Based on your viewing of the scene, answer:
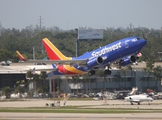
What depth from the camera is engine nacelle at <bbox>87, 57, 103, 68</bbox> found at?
96.0 meters

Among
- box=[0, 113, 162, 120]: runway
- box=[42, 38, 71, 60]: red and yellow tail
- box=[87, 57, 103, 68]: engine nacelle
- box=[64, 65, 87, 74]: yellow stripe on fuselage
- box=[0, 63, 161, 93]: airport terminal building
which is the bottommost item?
box=[0, 113, 162, 120]: runway

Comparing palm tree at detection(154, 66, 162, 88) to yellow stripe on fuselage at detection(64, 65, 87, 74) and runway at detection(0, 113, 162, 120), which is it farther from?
runway at detection(0, 113, 162, 120)

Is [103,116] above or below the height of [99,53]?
below

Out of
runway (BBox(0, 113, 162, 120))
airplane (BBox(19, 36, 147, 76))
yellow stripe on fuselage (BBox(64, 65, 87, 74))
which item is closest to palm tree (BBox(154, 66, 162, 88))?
yellow stripe on fuselage (BBox(64, 65, 87, 74))

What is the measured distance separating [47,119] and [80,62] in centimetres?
2919

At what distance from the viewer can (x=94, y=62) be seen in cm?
9688

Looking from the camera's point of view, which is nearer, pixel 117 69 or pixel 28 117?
pixel 28 117

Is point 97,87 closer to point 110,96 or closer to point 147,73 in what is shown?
point 147,73

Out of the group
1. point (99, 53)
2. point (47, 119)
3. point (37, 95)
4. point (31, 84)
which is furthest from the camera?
point (31, 84)

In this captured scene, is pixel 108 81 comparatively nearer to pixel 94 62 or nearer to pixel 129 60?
pixel 94 62

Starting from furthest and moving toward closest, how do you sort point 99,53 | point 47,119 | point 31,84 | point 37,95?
point 31,84
point 37,95
point 99,53
point 47,119

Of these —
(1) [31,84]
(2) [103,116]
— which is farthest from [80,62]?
(1) [31,84]

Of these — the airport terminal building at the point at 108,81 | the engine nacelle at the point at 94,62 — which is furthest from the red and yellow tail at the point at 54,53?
the airport terminal building at the point at 108,81

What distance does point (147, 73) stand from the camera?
6836 inches
